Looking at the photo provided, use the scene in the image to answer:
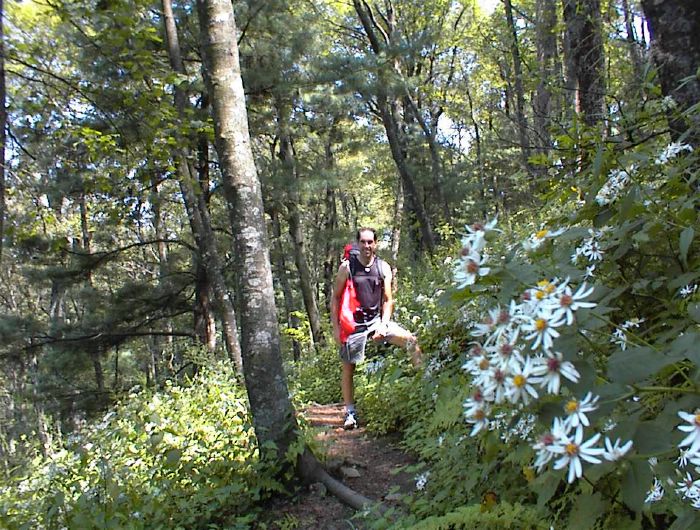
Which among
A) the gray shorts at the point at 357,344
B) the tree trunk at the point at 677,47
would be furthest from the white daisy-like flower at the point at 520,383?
the gray shorts at the point at 357,344

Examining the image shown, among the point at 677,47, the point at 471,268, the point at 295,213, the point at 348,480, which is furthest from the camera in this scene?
the point at 295,213

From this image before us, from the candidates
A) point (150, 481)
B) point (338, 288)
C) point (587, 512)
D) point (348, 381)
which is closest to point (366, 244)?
point (338, 288)

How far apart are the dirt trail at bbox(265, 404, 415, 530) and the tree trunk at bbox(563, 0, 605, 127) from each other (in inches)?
171

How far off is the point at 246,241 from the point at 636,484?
10.5ft

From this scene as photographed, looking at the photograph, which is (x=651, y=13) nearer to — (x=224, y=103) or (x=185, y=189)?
(x=224, y=103)

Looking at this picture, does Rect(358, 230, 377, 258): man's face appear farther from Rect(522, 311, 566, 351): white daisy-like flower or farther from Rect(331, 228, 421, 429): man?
Rect(522, 311, 566, 351): white daisy-like flower

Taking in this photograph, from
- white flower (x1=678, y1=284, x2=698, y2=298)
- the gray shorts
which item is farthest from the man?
white flower (x1=678, y1=284, x2=698, y2=298)

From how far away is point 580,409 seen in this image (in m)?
0.99

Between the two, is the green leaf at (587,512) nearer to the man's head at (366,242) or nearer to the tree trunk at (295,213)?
the man's head at (366,242)

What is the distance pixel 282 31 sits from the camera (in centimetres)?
1125

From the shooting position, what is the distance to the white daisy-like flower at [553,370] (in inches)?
39.1

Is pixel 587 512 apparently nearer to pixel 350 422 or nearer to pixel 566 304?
pixel 566 304

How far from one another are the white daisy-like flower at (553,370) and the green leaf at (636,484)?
239 mm

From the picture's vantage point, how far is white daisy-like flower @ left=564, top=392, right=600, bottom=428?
3.23 feet
